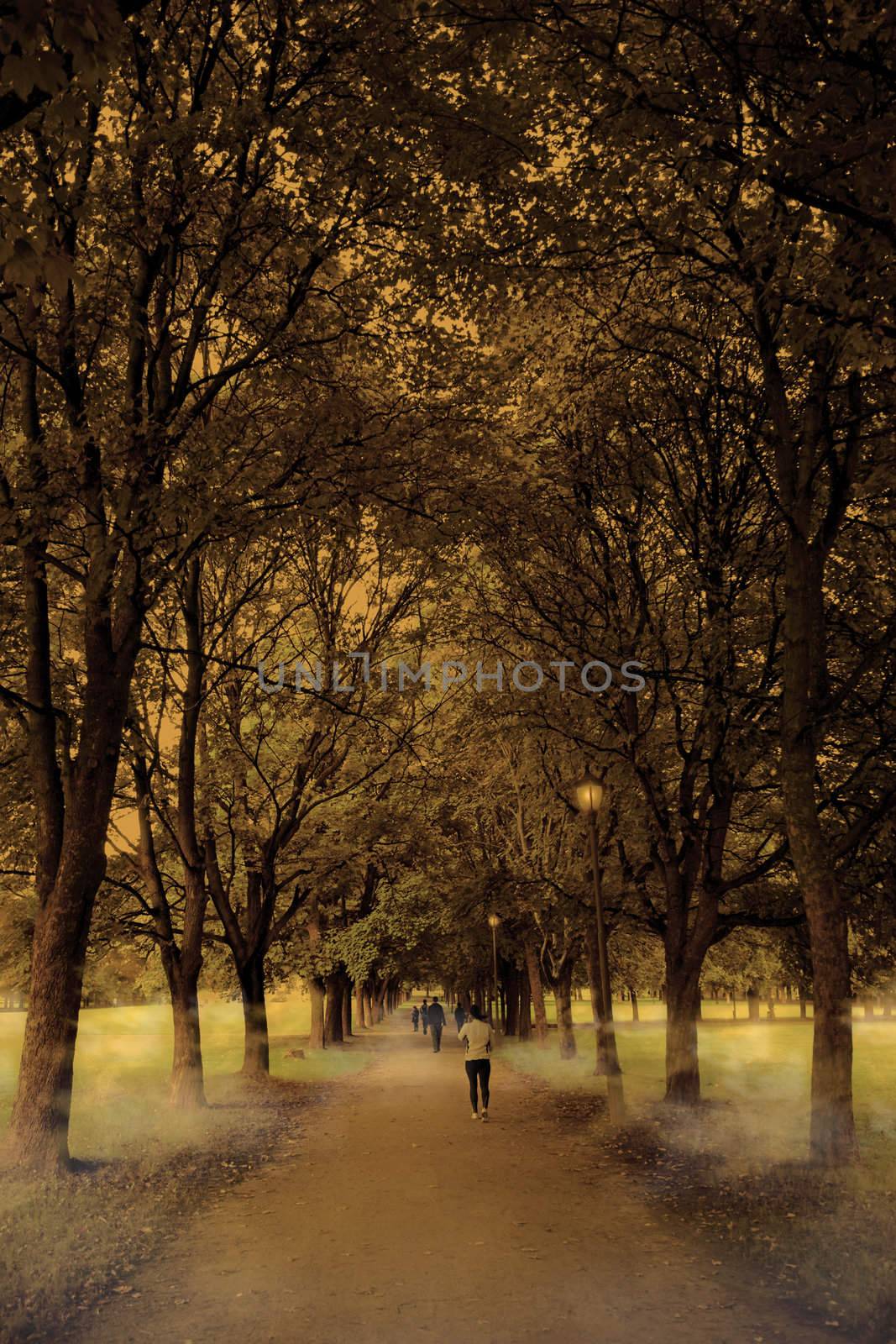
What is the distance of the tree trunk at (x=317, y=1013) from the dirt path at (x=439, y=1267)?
79.1 ft

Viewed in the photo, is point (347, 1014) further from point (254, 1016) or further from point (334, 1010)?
point (254, 1016)

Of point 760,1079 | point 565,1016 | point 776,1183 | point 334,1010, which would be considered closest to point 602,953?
point 776,1183

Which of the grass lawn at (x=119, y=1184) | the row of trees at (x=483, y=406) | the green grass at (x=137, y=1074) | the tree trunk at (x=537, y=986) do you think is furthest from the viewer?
the tree trunk at (x=537, y=986)

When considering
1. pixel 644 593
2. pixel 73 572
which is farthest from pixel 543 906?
pixel 73 572

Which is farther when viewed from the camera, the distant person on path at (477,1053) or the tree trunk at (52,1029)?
the distant person on path at (477,1053)

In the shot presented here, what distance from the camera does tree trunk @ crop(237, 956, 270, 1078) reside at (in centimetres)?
2359

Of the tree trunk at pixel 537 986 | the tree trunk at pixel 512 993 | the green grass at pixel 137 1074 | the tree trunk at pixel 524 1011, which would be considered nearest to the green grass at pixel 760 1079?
the tree trunk at pixel 537 986

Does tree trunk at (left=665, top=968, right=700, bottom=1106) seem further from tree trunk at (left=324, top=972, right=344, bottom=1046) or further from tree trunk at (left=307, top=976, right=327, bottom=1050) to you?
tree trunk at (left=324, top=972, right=344, bottom=1046)

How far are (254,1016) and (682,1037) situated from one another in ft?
35.8

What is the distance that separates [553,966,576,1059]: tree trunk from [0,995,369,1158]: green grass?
245 inches

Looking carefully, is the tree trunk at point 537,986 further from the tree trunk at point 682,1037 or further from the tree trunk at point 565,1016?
the tree trunk at point 682,1037

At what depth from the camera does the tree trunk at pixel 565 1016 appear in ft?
101

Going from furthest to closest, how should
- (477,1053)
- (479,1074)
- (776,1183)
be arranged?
(479,1074), (477,1053), (776,1183)

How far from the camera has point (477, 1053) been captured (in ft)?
55.0
